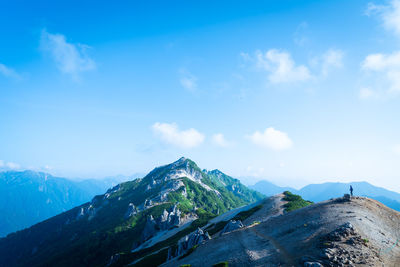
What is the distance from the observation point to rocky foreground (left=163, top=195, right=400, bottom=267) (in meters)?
27.8

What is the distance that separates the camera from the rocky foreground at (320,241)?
2775cm

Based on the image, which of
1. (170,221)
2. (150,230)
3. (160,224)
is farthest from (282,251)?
(160,224)

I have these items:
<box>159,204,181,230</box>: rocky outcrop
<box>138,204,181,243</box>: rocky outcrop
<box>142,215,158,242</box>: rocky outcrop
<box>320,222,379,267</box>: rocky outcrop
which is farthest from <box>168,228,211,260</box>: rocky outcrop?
<box>142,215,158,242</box>: rocky outcrop

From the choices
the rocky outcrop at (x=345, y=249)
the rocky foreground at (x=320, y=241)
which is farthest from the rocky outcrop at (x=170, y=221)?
the rocky outcrop at (x=345, y=249)

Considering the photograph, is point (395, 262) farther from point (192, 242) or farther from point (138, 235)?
point (138, 235)

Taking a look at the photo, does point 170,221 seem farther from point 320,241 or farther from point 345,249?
point 345,249

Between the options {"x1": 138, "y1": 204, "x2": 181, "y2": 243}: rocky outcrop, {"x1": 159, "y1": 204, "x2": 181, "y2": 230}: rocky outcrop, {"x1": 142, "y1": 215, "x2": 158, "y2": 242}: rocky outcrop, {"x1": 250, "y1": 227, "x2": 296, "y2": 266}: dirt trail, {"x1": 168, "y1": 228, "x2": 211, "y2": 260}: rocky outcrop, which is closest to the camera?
{"x1": 250, "y1": 227, "x2": 296, "y2": 266}: dirt trail

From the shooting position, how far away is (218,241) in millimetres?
46219

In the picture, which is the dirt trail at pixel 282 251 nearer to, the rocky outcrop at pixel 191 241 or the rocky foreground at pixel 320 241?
the rocky foreground at pixel 320 241

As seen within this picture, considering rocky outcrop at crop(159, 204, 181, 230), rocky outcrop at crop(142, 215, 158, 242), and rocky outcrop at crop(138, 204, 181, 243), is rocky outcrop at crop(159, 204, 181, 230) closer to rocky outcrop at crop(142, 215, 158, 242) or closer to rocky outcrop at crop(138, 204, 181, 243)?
rocky outcrop at crop(138, 204, 181, 243)

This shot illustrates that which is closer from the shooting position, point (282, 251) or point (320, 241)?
point (320, 241)

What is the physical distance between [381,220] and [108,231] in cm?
18254

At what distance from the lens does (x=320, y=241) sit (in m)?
31.8

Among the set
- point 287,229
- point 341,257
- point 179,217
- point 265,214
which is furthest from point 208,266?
point 179,217
